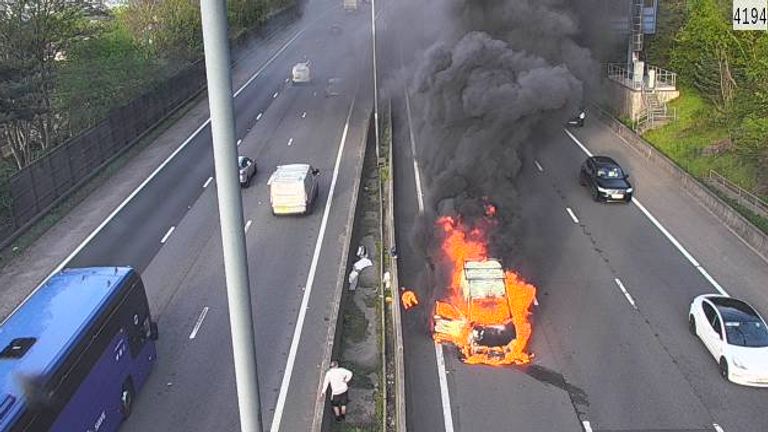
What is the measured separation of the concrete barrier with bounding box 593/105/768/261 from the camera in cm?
2447

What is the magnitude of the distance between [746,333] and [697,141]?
20689 millimetres

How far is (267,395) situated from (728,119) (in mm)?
26799

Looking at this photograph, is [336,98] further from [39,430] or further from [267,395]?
[39,430]

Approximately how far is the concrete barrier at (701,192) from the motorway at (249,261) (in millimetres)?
13929

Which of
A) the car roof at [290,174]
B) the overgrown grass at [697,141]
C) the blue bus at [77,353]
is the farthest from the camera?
the overgrown grass at [697,141]

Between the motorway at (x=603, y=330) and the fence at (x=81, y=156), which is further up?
the fence at (x=81, y=156)

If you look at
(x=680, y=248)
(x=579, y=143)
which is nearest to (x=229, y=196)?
(x=680, y=248)

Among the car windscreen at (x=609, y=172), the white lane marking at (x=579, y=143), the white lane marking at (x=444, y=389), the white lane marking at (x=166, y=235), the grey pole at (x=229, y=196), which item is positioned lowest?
the white lane marking at (x=444, y=389)

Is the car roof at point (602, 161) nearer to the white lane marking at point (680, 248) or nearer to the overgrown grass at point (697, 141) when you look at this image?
the white lane marking at point (680, 248)

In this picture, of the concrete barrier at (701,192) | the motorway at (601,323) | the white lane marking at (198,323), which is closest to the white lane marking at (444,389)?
the motorway at (601,323)

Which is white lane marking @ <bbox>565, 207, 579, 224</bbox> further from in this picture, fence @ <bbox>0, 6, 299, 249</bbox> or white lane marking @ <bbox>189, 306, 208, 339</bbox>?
fence @ <bbox>0, 6, 299, 249</bbox>

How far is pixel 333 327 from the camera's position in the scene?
17312 mm

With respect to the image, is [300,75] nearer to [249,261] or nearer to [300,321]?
[249,261]

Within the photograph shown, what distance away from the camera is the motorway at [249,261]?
16.2 meters
